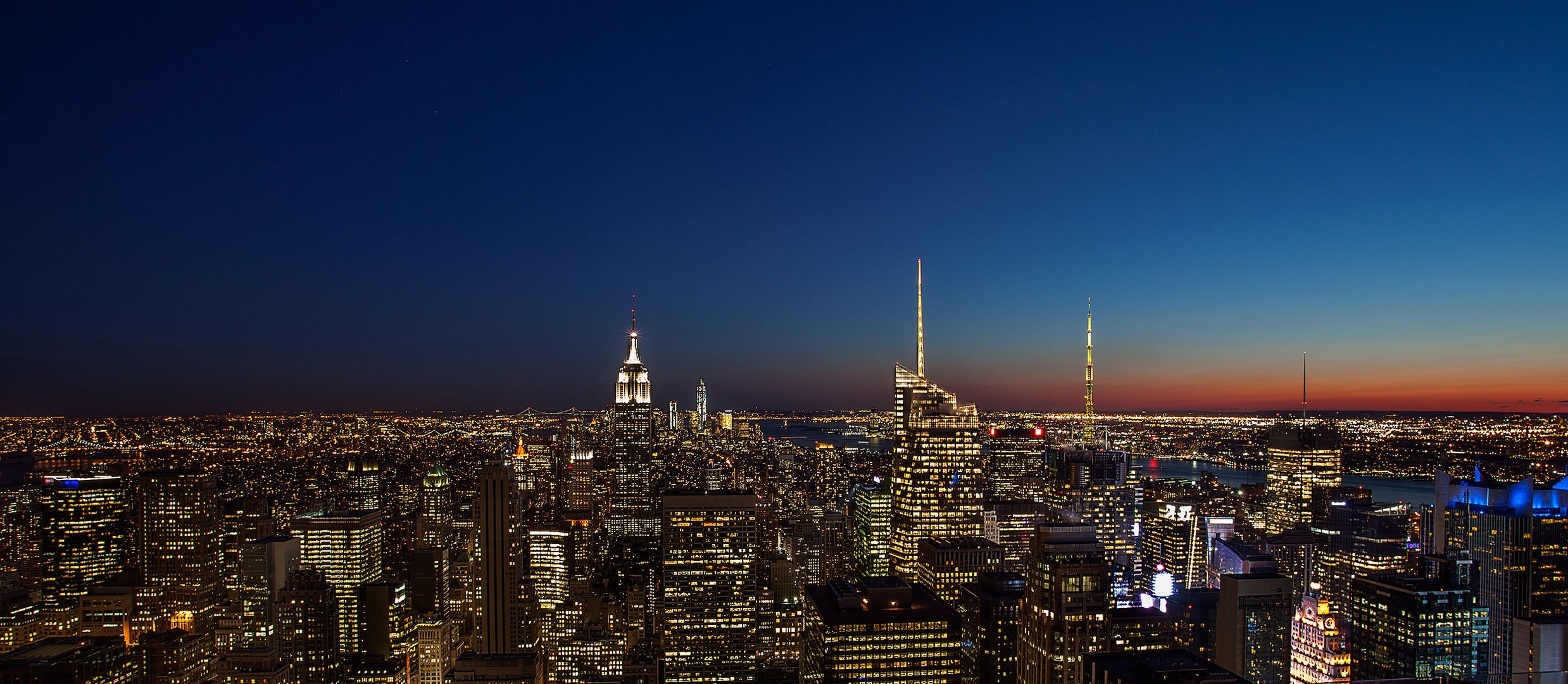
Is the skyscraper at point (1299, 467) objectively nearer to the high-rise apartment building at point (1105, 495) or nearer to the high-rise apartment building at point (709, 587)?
the high-rise apartment building at point (1105, 495)

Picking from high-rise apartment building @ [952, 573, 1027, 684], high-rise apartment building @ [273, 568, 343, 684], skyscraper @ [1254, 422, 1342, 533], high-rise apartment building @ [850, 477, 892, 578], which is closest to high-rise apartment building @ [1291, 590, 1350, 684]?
high-rise apartment building @ [952, 573, 1027, 684]

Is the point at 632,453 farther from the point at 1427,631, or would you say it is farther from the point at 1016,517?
the point at 1427,631

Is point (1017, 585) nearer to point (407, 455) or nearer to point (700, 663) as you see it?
point (700, 663)

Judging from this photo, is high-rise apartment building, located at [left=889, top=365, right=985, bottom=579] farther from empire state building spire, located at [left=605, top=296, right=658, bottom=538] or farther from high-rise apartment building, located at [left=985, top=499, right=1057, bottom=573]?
empire state building spire, located at [left=605, top=296, right=658, bottom=538]

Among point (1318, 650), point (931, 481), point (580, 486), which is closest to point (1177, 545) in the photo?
point (931, 481)

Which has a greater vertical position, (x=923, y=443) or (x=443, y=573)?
(x=923, y=443)

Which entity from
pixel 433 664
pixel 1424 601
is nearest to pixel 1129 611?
pixel 1424 601
